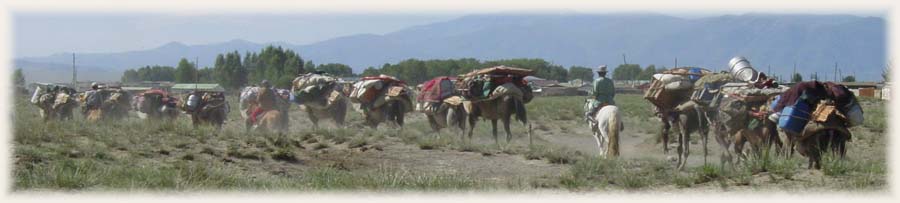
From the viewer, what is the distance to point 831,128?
38.8 ft

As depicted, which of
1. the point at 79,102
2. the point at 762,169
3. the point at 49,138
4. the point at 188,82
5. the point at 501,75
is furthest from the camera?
the point at 188,82

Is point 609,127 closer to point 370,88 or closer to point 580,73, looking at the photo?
point 370,88

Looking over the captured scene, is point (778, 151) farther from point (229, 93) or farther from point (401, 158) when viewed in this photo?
point (229, 93)

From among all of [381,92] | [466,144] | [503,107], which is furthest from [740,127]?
[381,92]

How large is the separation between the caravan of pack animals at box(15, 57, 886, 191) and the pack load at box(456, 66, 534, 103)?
0.03 meters

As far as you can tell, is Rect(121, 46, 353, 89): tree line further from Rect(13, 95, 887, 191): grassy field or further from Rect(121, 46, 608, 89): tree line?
Rect(13, 95, 887, 191): grassy field

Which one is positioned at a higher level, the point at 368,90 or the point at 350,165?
the point at 368,90

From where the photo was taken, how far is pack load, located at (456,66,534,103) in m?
18.7

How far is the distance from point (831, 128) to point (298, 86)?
46.0 feet

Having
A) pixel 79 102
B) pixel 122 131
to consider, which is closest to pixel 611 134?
pixel 122 131

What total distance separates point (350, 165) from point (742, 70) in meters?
6.52

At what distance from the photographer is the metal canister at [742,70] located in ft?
49.8

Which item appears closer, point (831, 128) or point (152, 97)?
point (831, 128)

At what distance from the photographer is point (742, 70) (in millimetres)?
15406
